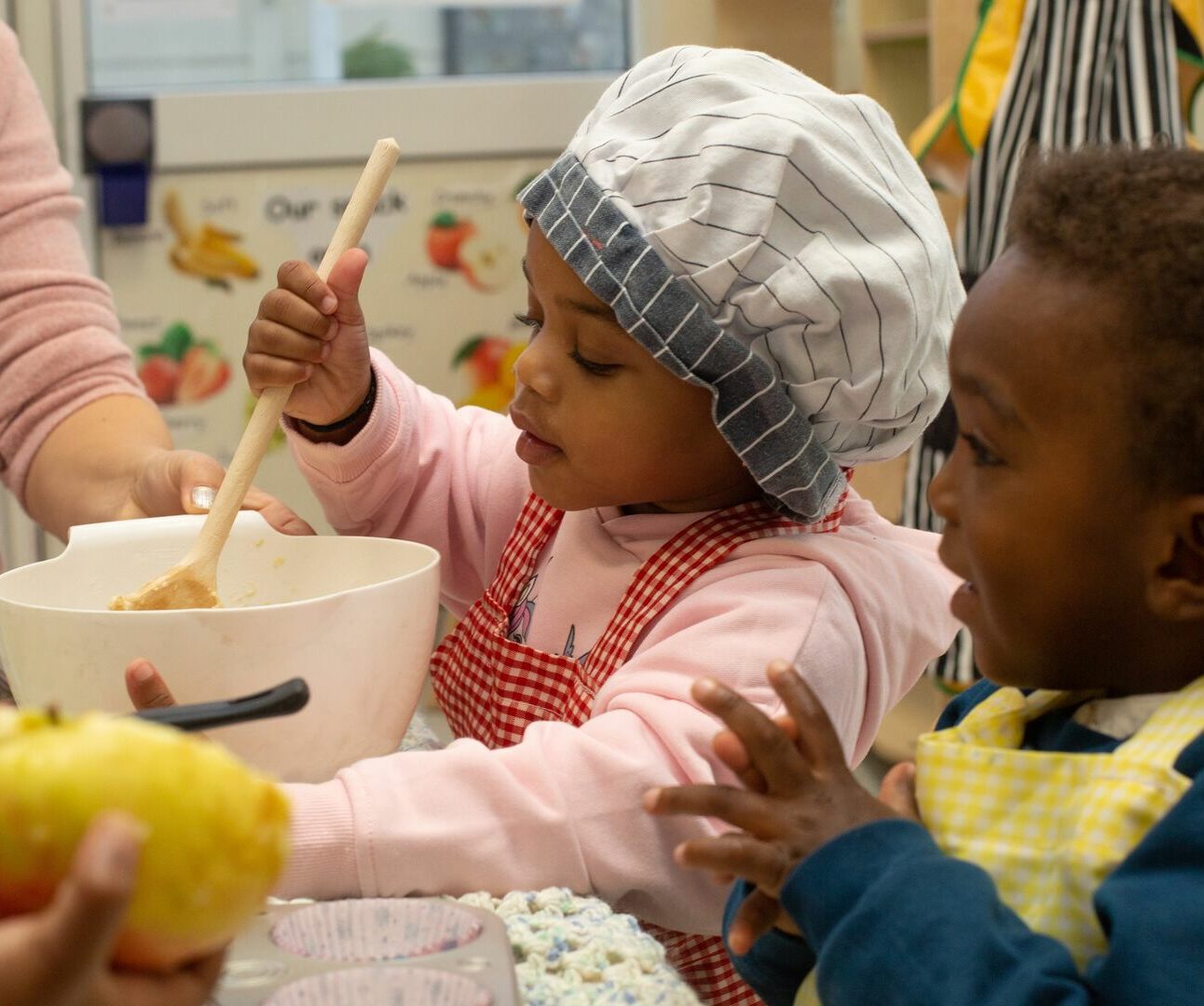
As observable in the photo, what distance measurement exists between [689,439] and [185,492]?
379 mm

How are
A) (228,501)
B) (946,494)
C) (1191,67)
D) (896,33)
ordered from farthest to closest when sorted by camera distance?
(896,33)
(1191,67)
(228,501)
(946,494)

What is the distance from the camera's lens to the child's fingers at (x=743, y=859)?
0.56 metres

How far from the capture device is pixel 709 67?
2.93 feet

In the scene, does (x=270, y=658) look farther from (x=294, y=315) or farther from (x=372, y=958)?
(x=294, y=315)

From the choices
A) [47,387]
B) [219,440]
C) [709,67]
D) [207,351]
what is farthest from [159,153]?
[709,67]

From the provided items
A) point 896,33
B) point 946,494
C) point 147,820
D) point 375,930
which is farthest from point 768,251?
point 896,33

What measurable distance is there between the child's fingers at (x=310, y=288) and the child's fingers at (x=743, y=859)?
1.81 feet

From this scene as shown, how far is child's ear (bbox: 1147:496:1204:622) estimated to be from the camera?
22.8 inches

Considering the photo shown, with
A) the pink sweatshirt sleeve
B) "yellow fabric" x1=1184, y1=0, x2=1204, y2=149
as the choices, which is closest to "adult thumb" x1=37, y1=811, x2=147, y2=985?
the pink sweatshirt sleeve

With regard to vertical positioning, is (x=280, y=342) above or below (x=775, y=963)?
above

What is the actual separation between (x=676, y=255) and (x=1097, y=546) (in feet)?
1.13

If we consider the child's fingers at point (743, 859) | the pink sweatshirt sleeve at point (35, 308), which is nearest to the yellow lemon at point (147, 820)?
the child's fingers at point (743, 859)

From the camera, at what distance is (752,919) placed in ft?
2.02

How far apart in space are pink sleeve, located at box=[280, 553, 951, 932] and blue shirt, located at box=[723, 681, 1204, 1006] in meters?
0.15
